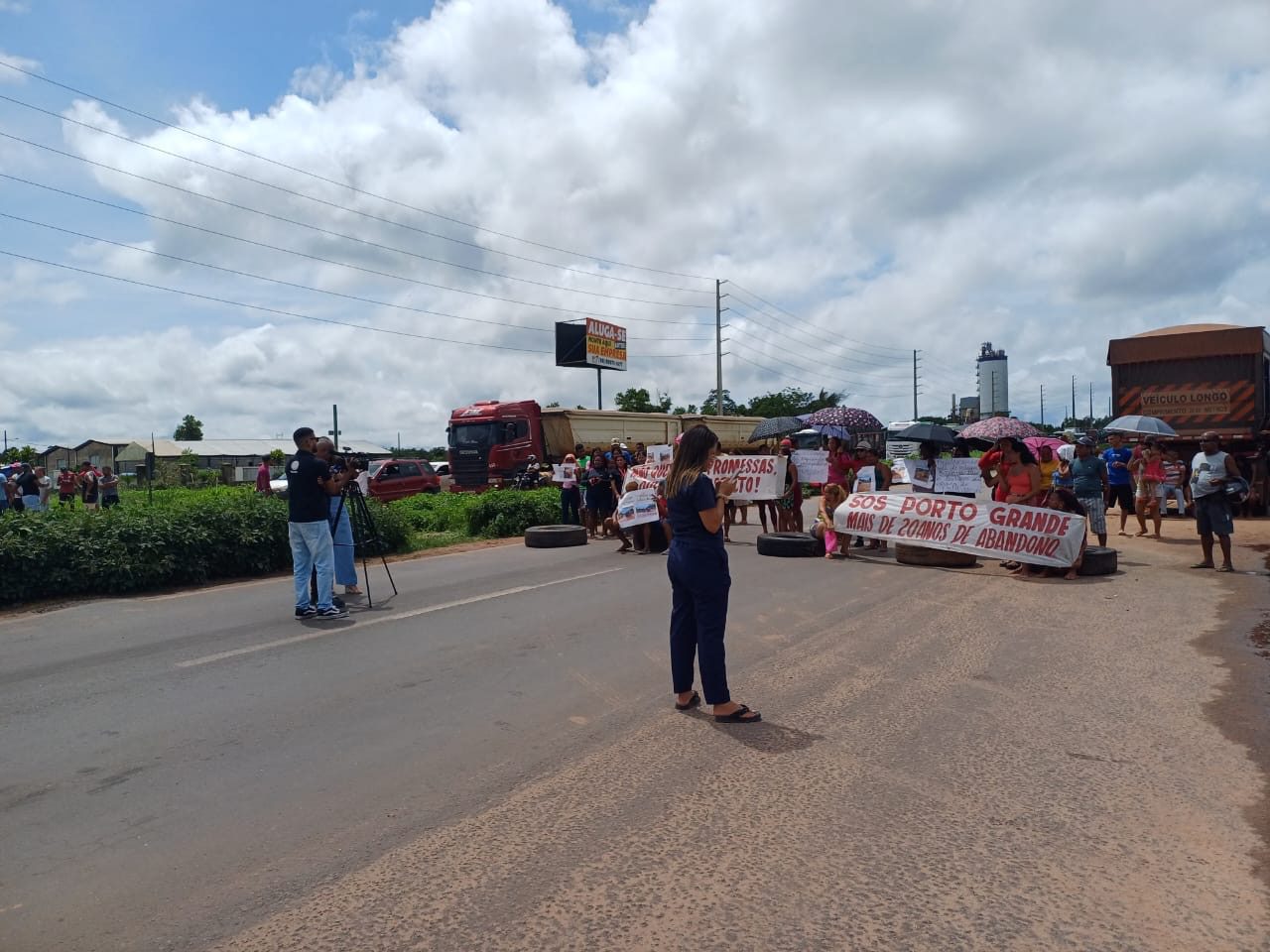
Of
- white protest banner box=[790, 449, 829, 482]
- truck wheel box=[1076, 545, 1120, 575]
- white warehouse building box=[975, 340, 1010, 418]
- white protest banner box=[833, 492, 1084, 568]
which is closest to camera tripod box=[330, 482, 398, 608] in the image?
white protest banner box=[833, 492, 1084, 568]

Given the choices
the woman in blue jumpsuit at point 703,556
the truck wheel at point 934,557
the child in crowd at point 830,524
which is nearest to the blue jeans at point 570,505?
the child in crowd at point 830,524

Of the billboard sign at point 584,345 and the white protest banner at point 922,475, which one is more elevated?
the billboard sign at point 584,345

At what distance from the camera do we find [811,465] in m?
15.5

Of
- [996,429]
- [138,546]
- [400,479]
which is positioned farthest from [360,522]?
[400,479]

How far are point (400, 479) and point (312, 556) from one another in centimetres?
2122

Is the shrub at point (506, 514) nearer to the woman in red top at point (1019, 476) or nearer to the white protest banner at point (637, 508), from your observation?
the white protest banner at point (637, 508)

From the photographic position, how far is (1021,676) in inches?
256

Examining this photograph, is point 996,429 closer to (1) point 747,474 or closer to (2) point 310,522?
(1) point 747,474

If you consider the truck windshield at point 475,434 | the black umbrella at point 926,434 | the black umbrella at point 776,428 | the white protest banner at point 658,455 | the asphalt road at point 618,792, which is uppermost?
the truck windshield at point 475,434

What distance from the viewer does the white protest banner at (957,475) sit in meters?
14.9

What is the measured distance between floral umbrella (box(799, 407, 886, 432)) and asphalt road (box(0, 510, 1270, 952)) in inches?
424

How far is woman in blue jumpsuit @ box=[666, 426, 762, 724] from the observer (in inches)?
211

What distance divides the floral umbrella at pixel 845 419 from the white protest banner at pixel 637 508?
5390 mm

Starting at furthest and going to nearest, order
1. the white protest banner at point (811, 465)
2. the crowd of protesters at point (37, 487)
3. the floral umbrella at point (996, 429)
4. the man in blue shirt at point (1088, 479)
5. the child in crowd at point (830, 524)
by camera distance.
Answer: the crowd of protesters at point (37, 487) → the white protest banner at point (811, 465) → the floral umbrella at point (996, 429) → the child in crowd at point (830, 524) → the man in blue shirt at point (1088, 479)
